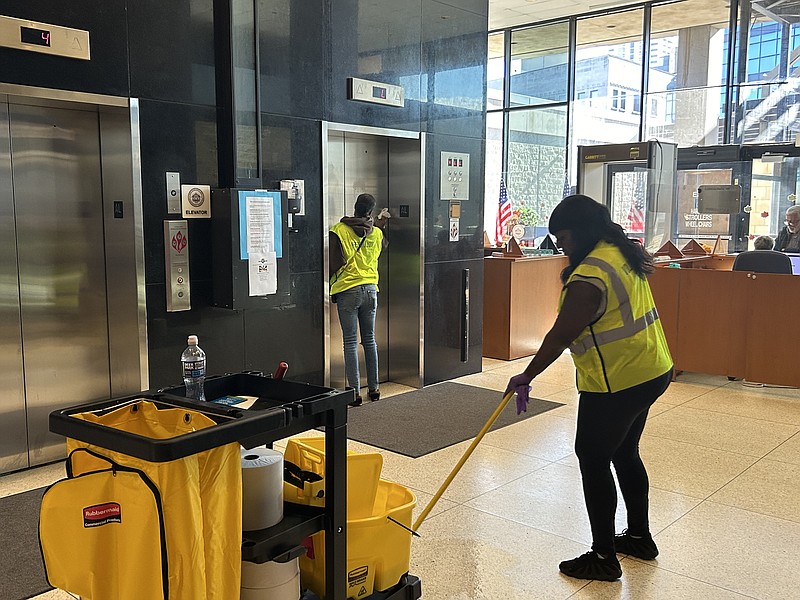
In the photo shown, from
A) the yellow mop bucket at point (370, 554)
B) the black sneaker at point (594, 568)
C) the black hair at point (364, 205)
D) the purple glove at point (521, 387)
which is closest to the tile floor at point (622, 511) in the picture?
the black sneaker at point (594, 568)

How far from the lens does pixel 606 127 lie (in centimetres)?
1126

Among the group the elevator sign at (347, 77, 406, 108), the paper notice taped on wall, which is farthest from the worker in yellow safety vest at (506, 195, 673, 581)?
the elevator sign at (347, 77, 406, 108)

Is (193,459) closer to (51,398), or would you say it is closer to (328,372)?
(51,398)

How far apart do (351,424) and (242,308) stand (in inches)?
46.4

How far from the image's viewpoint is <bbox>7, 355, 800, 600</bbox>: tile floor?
10.6 feet

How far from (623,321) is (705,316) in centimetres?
424

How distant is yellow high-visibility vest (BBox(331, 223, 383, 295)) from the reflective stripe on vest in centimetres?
300

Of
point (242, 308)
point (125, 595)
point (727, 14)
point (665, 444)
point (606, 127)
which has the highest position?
point (727, 14)

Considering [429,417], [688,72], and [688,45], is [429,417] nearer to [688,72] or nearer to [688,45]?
[688,72]

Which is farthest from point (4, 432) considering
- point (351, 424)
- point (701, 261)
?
point (701, 261)

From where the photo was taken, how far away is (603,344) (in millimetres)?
3072

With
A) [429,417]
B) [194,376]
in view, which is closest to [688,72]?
[429,417]

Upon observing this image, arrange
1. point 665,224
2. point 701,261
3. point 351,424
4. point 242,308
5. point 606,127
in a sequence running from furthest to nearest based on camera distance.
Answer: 1. point 606,127
2. point 665,224
3. point 701,261
4. point 351,424
5. point 242,308

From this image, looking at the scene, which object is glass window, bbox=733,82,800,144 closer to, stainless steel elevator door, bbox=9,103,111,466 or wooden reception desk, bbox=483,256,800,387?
wooden reception desk, bbox=483,256,800,387
